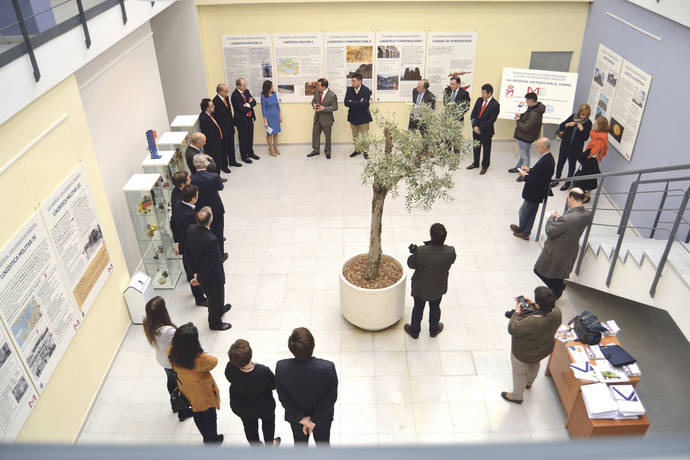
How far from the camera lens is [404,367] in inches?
236

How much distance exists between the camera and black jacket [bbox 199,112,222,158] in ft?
31.1

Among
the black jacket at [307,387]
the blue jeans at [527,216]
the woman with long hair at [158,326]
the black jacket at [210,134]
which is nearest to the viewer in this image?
the black jacket at [307,387]

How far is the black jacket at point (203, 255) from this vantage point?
5.83 meters

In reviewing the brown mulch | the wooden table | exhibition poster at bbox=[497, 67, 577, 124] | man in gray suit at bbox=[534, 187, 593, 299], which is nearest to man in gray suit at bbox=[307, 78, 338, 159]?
exhibition poster at bbox=[497, 67, 577, 124]

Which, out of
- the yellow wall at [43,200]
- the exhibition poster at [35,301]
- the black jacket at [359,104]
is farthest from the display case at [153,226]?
the black jacket at [359,104]

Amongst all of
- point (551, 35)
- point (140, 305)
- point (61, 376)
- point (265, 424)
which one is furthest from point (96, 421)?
point (551, 35)

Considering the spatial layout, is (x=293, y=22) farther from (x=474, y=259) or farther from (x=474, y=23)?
(x=474, y=259)

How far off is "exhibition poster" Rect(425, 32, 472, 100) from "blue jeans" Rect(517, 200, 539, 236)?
4.24 meters

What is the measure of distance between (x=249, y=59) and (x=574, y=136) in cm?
676

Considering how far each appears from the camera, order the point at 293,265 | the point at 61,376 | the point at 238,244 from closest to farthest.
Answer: the point at 61,376 → the point at 293,265 → the point at 238,244

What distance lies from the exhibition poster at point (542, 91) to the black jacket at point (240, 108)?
540 centimetres

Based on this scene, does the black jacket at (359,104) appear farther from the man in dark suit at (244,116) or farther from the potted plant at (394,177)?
the potted plant at (394,177)

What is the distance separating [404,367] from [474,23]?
8.04 meters

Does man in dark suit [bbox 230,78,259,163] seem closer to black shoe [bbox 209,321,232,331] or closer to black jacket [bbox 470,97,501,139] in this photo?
black jacket [bbox 470,97,501,139]
